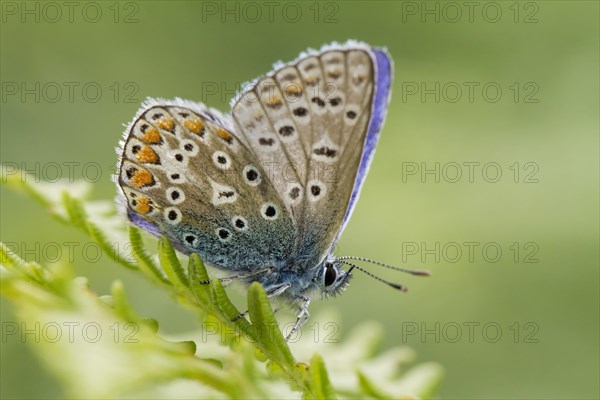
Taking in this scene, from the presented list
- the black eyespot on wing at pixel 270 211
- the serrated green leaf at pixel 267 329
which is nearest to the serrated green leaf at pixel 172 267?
the serrated green leaf at pixel 267 329

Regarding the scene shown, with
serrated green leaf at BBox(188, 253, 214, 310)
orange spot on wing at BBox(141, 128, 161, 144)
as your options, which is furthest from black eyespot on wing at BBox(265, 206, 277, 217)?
serrated green leaf at BBox(188, 253, 214, 310)

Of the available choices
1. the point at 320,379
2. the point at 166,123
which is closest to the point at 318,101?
the point at 166,123

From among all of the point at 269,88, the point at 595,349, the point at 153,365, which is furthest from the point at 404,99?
the point at 153,365

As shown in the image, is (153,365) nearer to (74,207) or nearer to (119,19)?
(74,207)

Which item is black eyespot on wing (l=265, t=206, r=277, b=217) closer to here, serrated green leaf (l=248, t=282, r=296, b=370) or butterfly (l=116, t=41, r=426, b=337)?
butterfly (l=116, t=41, r=426, b=337)

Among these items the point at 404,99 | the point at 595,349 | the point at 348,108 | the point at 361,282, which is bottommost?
the point at 595,349

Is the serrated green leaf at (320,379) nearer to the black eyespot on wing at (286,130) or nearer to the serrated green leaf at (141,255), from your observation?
the serrated green leaf at (141,255)

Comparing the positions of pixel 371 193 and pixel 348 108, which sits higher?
pixel 348 108
